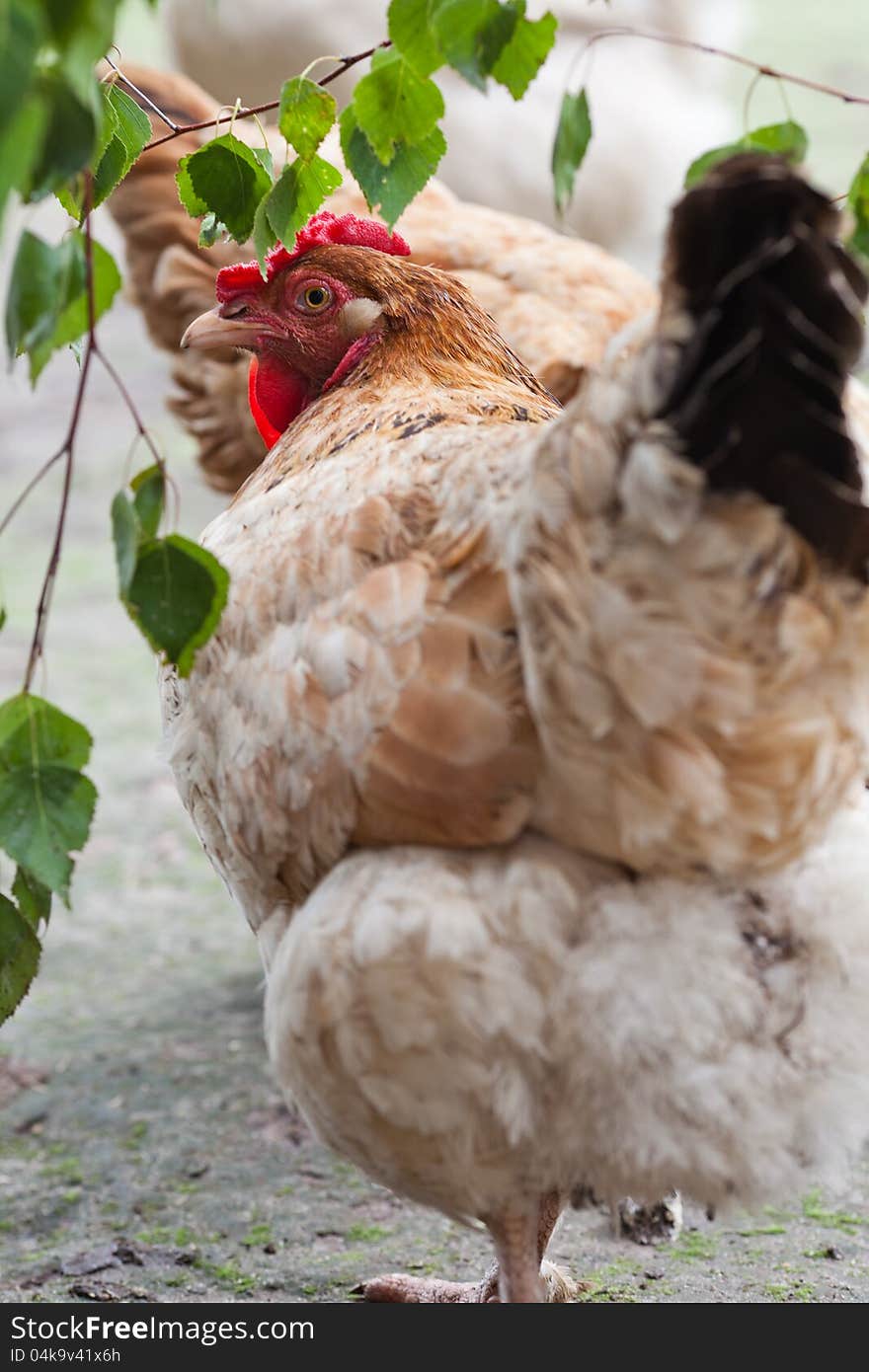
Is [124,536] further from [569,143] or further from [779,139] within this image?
[779,139]

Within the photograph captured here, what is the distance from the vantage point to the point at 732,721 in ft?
5.03

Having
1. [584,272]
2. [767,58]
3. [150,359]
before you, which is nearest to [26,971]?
[584,272]

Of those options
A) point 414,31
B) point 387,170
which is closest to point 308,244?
point 387,170

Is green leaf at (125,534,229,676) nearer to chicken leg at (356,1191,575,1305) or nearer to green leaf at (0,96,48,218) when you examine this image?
green leaf at (0,96,48,218)

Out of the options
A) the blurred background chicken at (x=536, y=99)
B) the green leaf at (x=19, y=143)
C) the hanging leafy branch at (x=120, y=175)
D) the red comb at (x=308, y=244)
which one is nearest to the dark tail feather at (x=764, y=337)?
the hanging leafy branch at (x=120, y=175)

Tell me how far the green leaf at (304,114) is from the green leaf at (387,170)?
0.16 ft

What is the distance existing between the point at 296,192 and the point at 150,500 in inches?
22.0

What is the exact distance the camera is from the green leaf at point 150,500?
149 centimetres

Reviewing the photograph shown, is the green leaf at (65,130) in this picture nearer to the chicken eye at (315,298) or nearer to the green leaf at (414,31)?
the green leaf at (414,31)

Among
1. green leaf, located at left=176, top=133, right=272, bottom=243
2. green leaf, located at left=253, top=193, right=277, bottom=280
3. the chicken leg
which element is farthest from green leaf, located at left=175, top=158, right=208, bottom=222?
the chicken leg

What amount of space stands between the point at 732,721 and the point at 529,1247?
0.90 meters

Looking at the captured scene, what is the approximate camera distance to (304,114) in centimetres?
174

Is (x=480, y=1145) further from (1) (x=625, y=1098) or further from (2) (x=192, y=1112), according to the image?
A: (2) (x=192, y=1112)

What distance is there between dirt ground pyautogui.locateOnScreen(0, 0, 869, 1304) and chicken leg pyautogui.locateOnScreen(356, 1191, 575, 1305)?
0.31ft
